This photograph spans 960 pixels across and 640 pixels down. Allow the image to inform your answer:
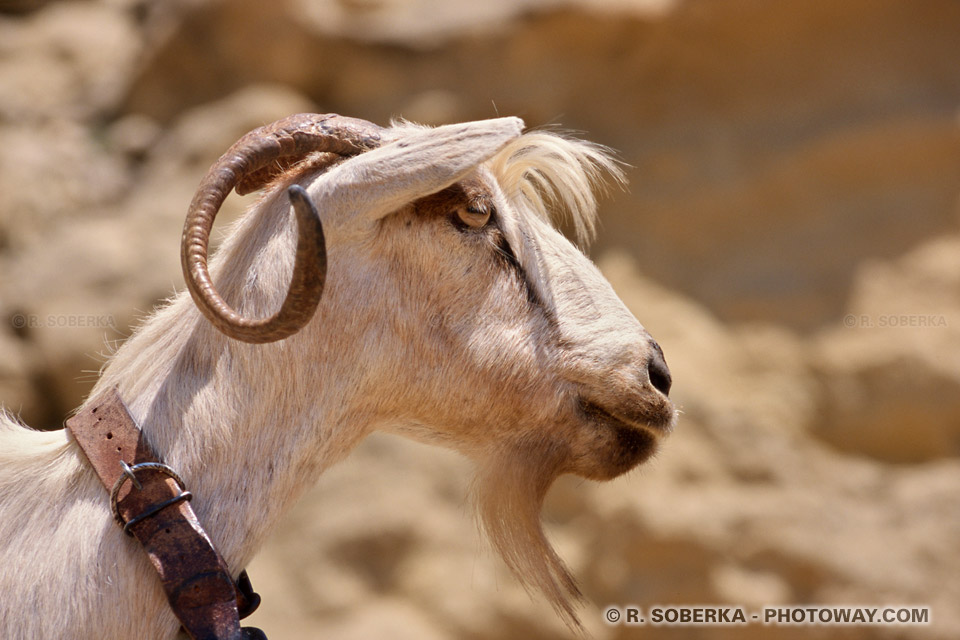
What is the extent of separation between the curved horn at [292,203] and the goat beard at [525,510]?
824 mm

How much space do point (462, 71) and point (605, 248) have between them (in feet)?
5.67

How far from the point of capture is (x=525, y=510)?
96.7 inches

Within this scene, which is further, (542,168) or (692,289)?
(692,289)

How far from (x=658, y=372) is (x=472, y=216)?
0.67 m

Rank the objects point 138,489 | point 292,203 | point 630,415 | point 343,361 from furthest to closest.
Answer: point 630,415 → point 343,361 → point 138,489 → point 292,203

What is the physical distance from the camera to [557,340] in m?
2.28

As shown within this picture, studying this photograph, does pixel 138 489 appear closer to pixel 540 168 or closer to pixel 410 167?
pixel 410 167

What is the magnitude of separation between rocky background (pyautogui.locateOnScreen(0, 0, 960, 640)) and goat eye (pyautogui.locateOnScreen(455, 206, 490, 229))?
11.0 ft

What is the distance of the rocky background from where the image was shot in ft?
18.5

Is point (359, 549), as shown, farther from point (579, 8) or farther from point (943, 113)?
point (943, 113)

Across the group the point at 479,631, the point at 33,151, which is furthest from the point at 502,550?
the point at 33,151

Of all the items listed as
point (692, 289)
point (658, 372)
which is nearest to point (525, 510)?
point (658, 372)

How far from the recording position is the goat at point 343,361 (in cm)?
194

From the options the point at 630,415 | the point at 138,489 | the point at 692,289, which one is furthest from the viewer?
the point at 692,289
